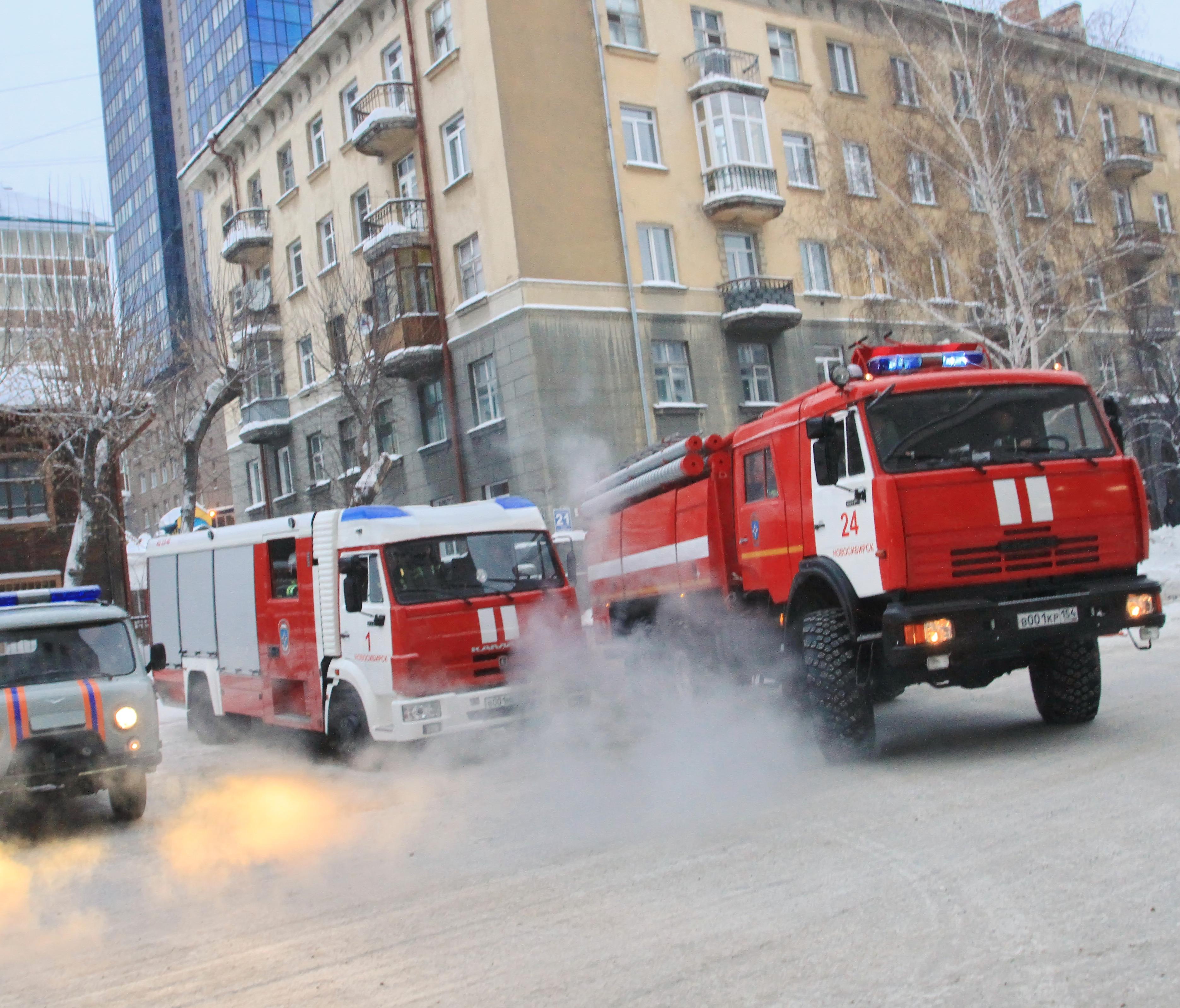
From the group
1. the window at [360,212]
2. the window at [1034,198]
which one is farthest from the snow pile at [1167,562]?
the window at [360,212]

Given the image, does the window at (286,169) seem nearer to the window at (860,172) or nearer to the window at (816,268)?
the window at (816,268)

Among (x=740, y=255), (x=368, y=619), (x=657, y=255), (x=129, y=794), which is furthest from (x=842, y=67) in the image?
(x=129, y=794)

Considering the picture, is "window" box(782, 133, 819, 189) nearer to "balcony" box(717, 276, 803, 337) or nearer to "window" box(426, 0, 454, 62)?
"balcony" box(717, 276, 803, 337)

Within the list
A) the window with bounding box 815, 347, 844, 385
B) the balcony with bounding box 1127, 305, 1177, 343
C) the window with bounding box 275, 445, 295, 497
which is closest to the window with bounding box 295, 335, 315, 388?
the window with bounding box 275, 445, 295, 497

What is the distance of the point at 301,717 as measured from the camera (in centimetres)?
1187

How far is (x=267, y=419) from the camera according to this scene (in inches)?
1348

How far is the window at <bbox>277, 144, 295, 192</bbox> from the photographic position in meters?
34.2

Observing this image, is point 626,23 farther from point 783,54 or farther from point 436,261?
point 436,261

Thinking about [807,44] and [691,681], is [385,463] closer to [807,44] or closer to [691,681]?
[691,681]

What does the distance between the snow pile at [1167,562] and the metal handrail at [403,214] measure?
677 inches

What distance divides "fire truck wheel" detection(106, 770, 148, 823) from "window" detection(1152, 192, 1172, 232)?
34.9 meters

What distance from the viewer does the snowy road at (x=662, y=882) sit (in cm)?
439

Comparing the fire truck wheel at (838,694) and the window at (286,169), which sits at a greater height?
the window at (286,169)

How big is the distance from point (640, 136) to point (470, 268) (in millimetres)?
5045
